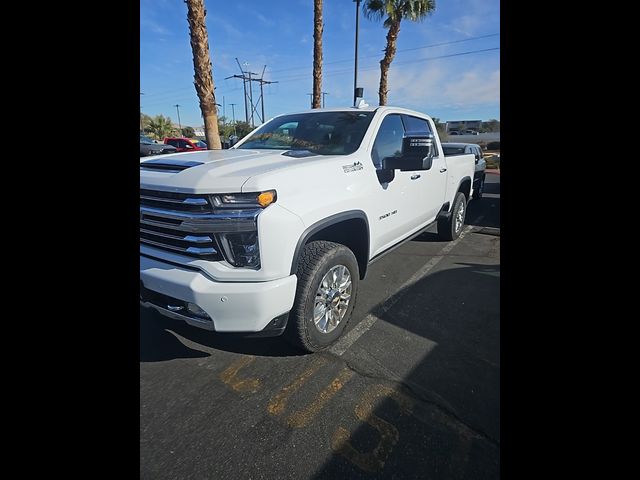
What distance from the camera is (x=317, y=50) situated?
1305 centimetres

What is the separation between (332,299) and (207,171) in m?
1.36

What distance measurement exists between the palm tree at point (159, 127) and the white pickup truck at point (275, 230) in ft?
194

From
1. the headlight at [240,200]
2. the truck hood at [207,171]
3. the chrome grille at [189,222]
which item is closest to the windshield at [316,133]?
the truck hood at [207,171]

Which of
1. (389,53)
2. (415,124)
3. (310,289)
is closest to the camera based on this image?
(310,289)

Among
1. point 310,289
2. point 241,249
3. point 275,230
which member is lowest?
point 310,289

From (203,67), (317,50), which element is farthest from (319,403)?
(317,50)

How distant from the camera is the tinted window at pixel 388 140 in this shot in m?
3.11

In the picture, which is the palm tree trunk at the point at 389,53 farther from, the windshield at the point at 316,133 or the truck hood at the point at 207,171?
the truck hood at the point at 207,171

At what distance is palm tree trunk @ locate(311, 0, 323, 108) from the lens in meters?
12.3

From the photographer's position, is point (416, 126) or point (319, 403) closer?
point (319, 403)

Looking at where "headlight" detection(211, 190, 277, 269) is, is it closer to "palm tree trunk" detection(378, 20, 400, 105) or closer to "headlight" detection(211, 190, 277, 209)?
"headlight" detection(211, 190, 277, 209)

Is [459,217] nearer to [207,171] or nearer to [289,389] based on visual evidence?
[289,389]
